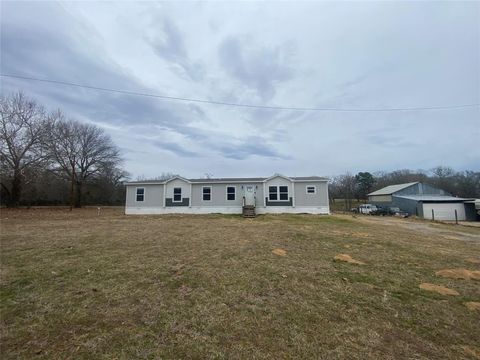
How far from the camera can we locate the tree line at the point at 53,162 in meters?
22.0

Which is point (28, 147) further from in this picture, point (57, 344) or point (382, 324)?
point (382, 324)

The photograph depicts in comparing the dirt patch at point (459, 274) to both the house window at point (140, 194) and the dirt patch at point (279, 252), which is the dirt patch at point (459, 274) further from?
the house window at point (140, 194)

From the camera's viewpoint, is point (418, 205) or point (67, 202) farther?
point (67, 202)

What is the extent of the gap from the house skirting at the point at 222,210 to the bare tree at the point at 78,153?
40.0 feet

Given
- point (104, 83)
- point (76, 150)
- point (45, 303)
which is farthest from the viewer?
point (76, 150)

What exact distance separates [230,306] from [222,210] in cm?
1736

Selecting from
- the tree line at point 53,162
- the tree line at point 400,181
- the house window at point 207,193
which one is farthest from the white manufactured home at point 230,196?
the tree line at point 400,181

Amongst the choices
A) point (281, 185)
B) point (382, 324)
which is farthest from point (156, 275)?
point (281, 185)

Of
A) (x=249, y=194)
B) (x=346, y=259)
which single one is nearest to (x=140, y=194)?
(x=249, y=194)

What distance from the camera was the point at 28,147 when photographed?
22328 millimetres

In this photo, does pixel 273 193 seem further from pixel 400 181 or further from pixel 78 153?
pixel 400 181

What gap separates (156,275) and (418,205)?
33.2 m

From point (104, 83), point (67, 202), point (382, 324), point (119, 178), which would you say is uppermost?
point (104, 83)

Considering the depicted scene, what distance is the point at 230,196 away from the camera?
2119cm
